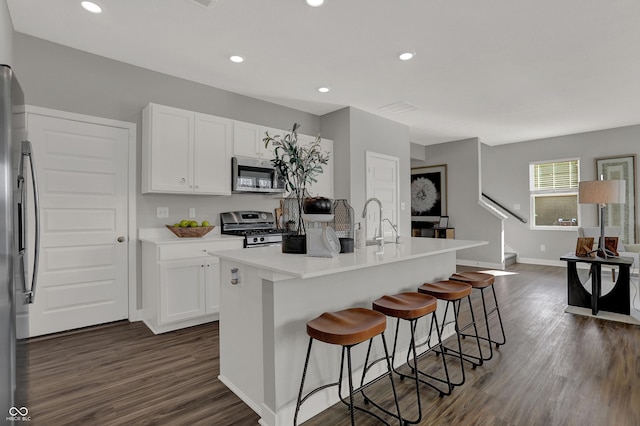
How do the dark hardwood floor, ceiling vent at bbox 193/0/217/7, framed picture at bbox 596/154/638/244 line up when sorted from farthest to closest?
framed picture at bbox 596/154/638/244
ceiling vent at bbox 193/0/217/7
the dark hardwood floor

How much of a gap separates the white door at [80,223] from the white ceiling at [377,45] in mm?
932

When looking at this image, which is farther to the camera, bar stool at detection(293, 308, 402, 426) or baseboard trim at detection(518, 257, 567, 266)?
baseboard trim at detection(518, 257, 567, 266)

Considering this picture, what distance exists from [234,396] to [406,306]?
1236mm

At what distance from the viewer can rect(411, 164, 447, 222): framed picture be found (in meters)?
7.73

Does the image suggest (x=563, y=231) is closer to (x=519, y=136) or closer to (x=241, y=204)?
(x=519, y=136)

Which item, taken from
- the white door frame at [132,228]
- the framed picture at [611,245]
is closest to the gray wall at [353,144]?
the white door frame at [132,228]

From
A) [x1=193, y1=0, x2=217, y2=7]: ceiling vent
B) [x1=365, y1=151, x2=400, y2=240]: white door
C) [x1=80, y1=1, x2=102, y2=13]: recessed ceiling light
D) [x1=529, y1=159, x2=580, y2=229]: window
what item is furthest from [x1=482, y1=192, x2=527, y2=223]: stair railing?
[x1=80, y1=1, x2=102, y2=13]: recessed ceiling light


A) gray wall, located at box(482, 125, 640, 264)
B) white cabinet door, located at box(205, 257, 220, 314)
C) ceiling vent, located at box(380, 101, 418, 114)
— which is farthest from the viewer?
gray wall, located at box(482, 125, 640, 264)

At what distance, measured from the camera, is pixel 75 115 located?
321 centimetres

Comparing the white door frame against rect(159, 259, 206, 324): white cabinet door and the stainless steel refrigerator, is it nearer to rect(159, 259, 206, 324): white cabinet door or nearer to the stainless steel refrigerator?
rect(159, 259, 206, 324): white cabinet door

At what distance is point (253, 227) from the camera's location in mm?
4316

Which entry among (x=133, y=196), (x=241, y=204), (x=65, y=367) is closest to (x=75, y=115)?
(x=133, y=196)

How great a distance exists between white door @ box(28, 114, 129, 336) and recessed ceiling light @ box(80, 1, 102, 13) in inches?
43.2

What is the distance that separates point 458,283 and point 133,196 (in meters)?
3.30
